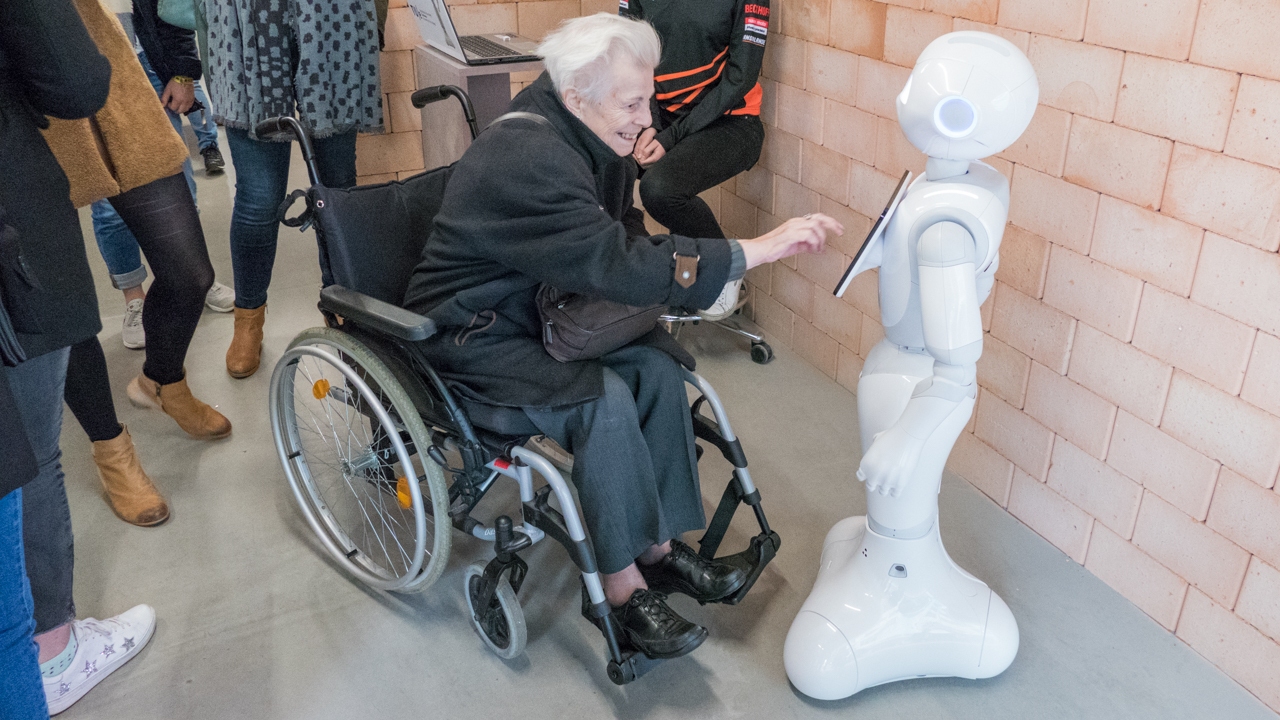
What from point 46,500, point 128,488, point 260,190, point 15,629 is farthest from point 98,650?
point 260,190

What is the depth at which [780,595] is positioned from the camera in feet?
6.40

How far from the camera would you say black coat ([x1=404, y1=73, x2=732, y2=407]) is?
5.04 feet

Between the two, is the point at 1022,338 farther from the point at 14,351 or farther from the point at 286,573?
the point at 14,351

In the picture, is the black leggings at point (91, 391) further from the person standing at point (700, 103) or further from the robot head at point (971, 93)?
the robot head at point (971, 93)

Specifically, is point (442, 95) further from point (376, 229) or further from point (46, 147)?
point (46, 147)

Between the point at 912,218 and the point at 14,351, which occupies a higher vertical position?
the point at 912,218

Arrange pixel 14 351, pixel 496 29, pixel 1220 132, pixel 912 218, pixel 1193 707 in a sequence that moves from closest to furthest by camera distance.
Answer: pixel 14 351 → pixel 912 218 → pixel 1220 132 → pixel 1193 707 → pixel 496 29

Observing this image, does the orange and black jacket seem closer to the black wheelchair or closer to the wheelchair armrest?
the black wheelchair

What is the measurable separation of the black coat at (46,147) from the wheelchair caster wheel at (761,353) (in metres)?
1.78

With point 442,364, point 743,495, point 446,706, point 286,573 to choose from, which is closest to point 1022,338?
point 743,495

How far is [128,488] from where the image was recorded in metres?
2.17

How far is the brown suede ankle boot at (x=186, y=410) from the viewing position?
2407mm

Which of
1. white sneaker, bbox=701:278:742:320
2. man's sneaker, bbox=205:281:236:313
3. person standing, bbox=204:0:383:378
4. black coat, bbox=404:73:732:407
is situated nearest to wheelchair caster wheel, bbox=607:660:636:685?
black coat, bbox=404:73:732:407

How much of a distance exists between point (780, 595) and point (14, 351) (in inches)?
54.1
